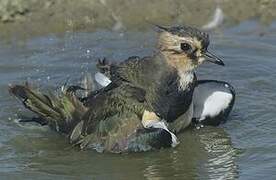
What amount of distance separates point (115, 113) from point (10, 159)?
3.01 feet

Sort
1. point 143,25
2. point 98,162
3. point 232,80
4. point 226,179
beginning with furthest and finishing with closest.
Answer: point 143,25 < point 232,80 < point 98,162 < point 226,179

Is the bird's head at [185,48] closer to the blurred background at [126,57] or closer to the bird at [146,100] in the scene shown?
the bird at [146,100]

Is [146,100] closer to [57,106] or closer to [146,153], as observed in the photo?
[146,153]

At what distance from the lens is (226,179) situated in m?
6.45

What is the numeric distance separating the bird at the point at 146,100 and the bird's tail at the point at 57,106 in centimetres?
2

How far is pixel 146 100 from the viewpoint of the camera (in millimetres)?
7113

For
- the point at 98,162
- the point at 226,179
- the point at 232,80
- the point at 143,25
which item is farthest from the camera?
the point at 143,25

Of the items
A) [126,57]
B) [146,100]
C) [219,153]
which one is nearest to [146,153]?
[146,100]

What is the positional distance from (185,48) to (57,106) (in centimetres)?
119

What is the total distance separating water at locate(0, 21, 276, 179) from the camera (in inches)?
266

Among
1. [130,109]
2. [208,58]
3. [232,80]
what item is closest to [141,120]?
[130,109]

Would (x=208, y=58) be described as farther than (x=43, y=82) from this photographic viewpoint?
No

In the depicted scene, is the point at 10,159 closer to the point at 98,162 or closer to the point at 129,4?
the point at 98,162

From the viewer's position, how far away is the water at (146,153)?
266 inches
